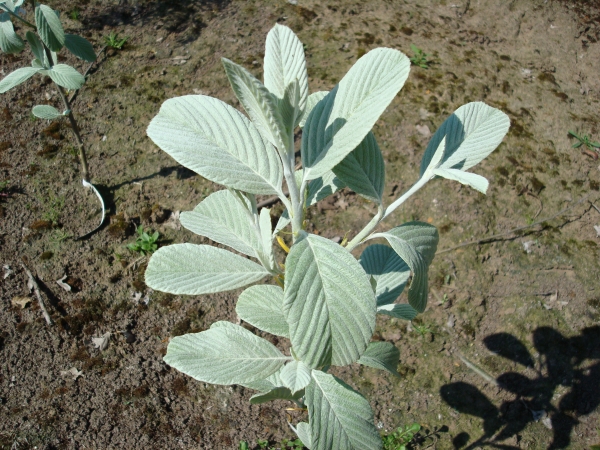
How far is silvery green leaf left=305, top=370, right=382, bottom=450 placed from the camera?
114 centimetres

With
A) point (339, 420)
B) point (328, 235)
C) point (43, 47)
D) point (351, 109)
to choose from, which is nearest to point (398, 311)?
point (339, 420)

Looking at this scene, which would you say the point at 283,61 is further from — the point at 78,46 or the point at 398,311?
the point at 78,46

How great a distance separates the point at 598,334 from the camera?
7.59 feet

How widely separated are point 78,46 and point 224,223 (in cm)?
162

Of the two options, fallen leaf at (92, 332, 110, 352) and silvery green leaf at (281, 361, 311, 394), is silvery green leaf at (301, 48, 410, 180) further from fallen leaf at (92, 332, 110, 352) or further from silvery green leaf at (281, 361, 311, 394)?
fallen leaf at (92, 332, 110, 352)

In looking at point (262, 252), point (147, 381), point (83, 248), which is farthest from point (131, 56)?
point (262, 252)

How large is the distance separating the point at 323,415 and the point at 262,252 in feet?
1.49

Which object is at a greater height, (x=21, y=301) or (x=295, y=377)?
(x=295, y=377)

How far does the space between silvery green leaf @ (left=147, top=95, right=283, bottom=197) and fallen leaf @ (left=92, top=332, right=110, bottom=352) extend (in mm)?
1626

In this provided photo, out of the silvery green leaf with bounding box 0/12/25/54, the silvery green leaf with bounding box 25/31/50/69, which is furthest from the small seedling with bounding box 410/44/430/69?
the silvery green leaf with bounding box 0/12/25/54

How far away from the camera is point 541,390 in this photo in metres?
2.16

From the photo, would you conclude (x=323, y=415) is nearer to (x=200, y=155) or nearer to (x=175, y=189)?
(x=200, y=155)

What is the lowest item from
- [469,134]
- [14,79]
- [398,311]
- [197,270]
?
[398,311]

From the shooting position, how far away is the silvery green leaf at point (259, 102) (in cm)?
69
